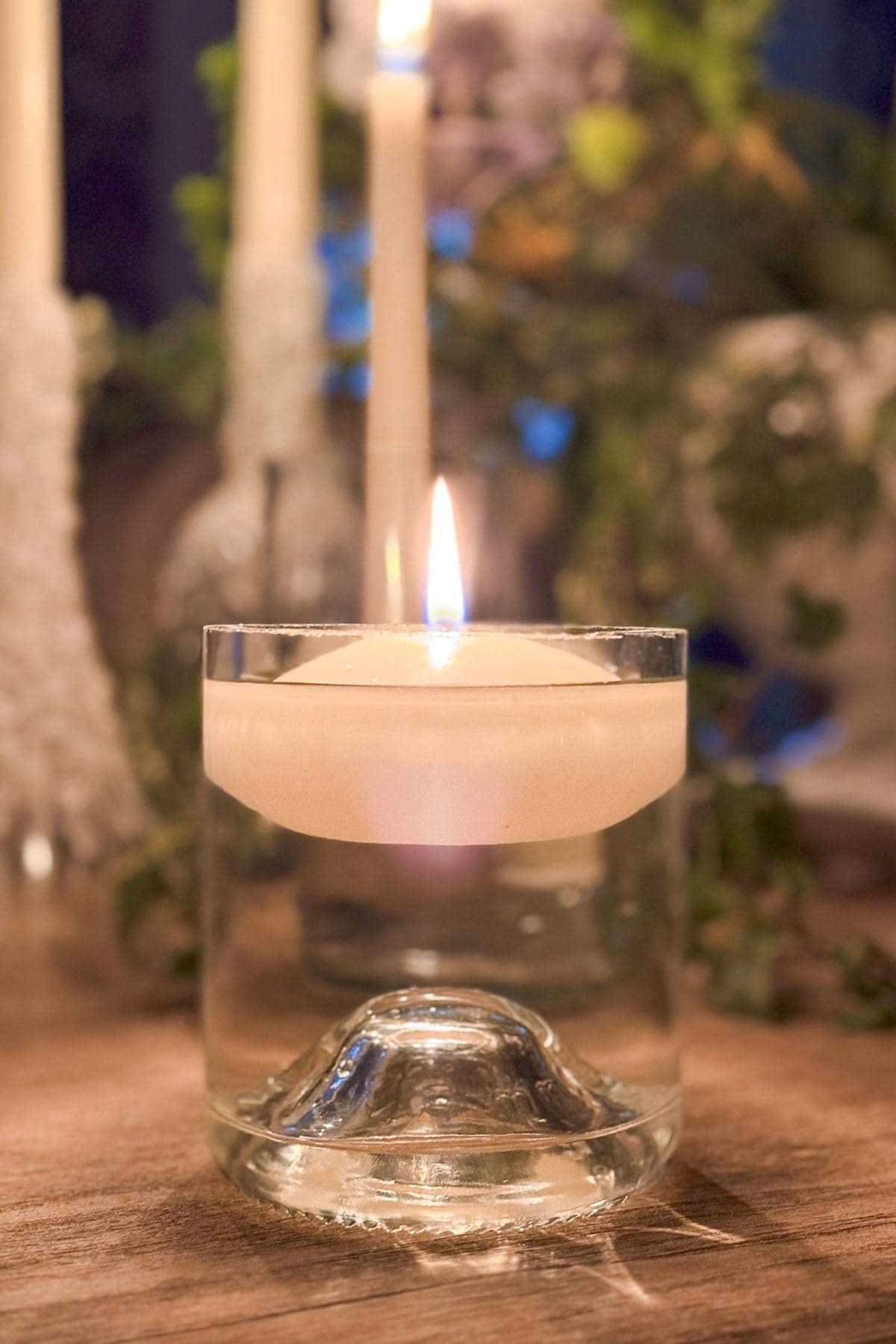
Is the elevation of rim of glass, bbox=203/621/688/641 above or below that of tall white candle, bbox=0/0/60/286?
below

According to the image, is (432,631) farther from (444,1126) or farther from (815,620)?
(815,620)

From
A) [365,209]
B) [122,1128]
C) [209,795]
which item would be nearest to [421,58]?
[209,795]

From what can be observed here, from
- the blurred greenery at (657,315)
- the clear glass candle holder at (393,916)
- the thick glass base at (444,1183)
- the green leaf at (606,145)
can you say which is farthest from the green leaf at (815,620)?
the green leaf at (606,145)

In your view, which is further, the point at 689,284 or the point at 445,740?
the point at 689,284

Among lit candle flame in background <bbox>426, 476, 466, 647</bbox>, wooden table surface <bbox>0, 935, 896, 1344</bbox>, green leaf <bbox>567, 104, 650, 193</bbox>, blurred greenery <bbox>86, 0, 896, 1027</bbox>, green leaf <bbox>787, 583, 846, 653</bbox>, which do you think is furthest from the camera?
green leaf <bbox>567, 104, 650, 193</bbox>

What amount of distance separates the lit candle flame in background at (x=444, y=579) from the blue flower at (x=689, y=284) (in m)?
0.55

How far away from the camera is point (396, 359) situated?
1.45 ft

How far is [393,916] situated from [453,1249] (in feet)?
0.53

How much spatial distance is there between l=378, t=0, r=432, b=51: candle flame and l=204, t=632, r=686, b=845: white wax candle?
24 cm

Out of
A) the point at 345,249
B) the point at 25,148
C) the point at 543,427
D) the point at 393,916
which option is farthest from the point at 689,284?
the point at 393,916

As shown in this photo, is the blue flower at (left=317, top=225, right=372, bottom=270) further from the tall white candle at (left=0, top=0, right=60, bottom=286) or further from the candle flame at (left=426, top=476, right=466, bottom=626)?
the candle flame at (left=426, top=476, right=466, bottom=626)

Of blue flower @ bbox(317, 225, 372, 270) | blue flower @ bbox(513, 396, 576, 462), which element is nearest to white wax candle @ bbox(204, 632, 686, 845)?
blue flower @ bbox(513, 396, 576, 462)

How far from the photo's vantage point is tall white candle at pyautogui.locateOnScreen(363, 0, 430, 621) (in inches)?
17.1

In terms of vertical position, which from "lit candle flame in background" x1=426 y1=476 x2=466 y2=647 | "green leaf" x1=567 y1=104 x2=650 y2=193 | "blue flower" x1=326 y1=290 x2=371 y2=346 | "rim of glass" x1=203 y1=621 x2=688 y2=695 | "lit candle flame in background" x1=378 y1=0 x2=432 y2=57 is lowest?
"rim of glass" x1=203 y1=621 x2=688 y2=695
